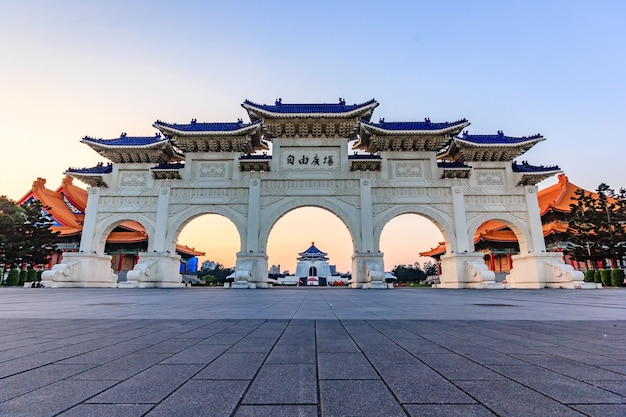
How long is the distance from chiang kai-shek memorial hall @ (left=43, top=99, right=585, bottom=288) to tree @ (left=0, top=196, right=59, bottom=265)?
5076 millimetres

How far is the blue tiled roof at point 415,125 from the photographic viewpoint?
18.9 metres

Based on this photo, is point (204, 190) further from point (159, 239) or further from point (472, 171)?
point (472, 171)

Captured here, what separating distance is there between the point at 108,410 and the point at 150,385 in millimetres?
326

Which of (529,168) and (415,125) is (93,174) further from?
(529,168)

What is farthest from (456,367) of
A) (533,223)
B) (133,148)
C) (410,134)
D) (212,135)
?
(133,148)

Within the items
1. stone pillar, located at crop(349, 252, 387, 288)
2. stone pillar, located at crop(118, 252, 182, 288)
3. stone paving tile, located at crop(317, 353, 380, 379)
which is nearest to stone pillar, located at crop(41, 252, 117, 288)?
stone pillar, located at crop(118, 252, 182, 288)

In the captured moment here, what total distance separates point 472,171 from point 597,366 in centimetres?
1919

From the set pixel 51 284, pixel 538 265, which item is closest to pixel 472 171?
pixel 538 265

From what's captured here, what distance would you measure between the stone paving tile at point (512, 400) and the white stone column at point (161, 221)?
63.0 ft

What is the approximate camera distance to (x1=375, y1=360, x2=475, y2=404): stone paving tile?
1407 mm

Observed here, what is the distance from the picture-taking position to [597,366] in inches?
77.3

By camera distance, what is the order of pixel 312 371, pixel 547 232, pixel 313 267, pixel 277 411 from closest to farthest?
pixel 277 411 < pixel 312 371 < pixel 547 232 < pixel 313 267

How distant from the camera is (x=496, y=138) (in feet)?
64.1

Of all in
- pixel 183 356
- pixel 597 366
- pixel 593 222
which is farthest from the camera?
pixel 593 222
